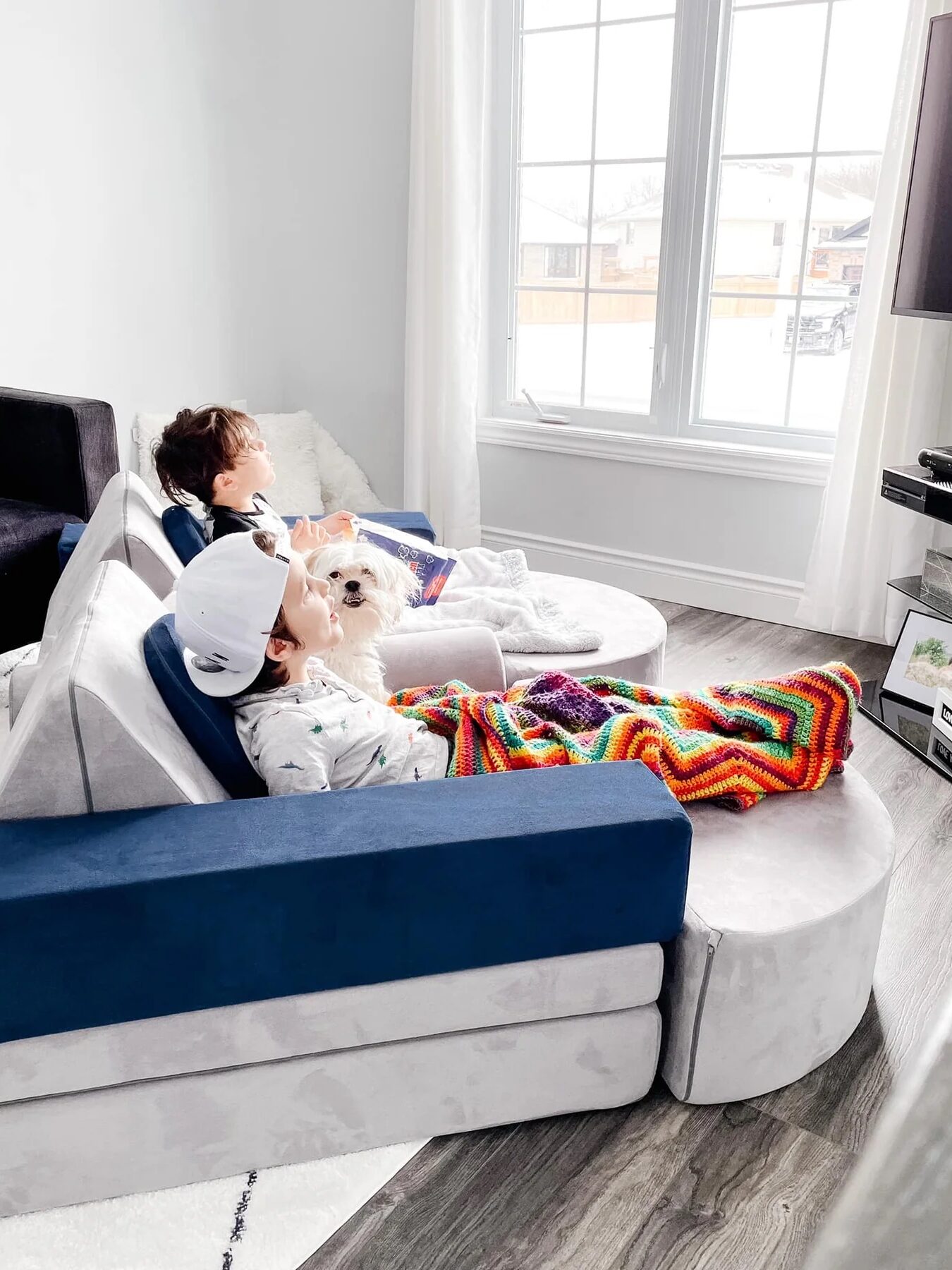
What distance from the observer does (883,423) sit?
3.32 metres

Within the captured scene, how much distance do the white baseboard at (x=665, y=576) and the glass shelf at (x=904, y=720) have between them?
684 mm

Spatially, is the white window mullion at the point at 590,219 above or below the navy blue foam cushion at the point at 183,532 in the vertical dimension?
above

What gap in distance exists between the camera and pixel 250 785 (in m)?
1.56

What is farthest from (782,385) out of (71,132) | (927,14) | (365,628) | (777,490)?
(71,132)

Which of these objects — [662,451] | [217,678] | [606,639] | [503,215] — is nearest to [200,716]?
[217,678]

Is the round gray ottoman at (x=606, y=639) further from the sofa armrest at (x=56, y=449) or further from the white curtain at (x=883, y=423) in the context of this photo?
the sofa armrest at (x=56, y=449)

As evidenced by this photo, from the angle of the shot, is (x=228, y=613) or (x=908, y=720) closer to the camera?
(x=228, y=613)

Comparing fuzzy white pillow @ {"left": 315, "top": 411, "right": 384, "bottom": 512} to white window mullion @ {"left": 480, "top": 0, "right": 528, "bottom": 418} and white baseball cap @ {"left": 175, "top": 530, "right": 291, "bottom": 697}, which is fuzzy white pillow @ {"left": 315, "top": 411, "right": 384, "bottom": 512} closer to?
white window mullion @ {"left": 480, "top": 0, "right": 528, "bottom": 418}

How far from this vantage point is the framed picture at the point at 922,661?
117 inches

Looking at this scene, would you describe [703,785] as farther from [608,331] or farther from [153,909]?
[608,331]

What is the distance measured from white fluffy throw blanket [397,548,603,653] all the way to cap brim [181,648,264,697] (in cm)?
94

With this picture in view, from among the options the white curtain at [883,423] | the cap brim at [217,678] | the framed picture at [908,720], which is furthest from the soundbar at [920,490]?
the cap brim at [217,678]

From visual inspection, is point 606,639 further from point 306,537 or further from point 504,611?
point 306,537

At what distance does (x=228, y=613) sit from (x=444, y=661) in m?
0.79
